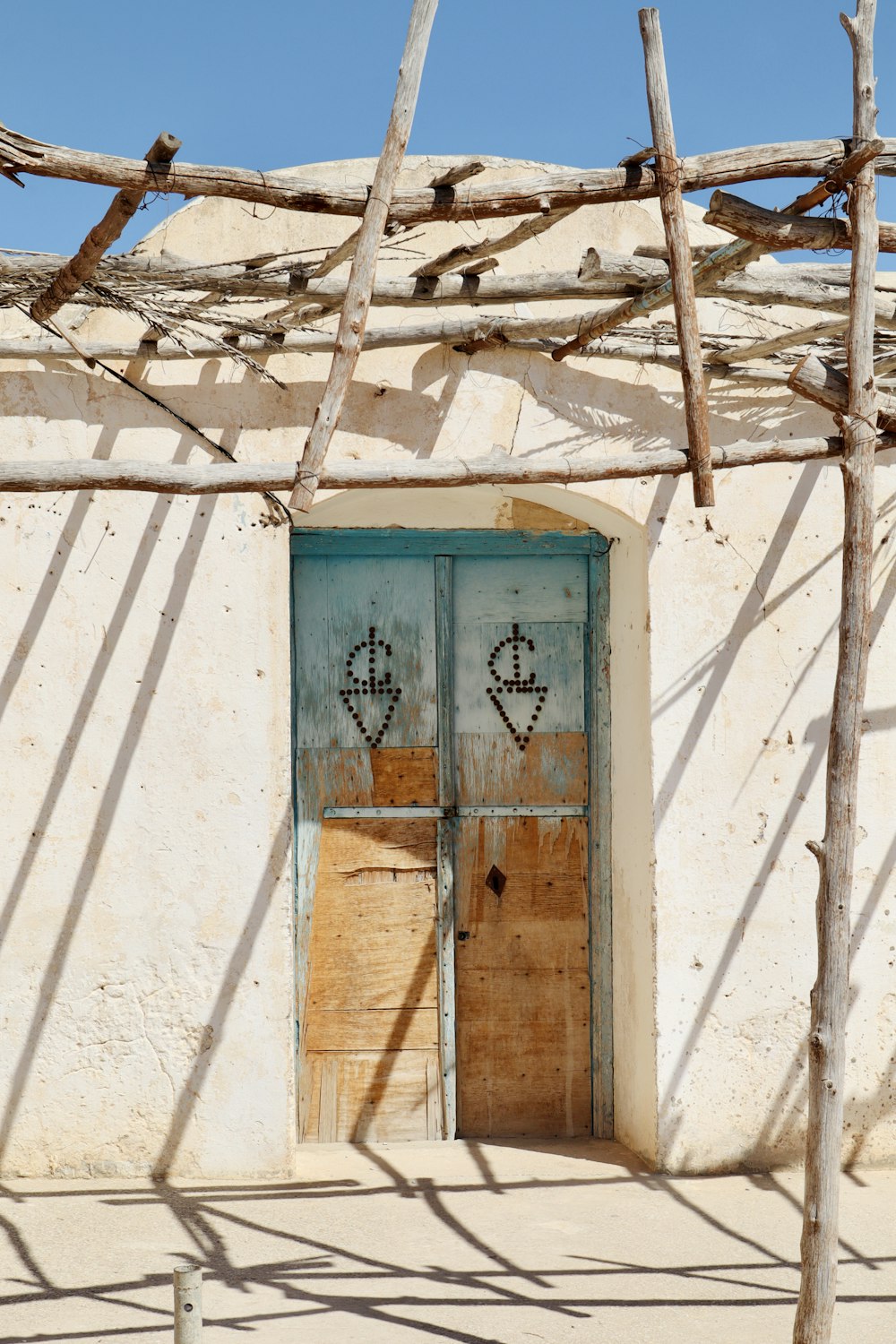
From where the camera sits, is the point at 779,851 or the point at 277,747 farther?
the point at 779,851

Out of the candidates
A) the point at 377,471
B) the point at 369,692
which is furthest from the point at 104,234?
the point at 369,692

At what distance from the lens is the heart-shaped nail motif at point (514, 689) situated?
5.67m

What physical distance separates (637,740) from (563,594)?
812 millimetres

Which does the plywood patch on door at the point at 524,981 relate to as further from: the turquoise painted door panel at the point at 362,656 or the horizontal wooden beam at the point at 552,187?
the horizontal wooden beam at the point at 552,187

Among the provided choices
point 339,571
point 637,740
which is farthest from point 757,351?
point 339,571

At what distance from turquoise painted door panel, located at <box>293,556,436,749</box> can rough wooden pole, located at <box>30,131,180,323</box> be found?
1.92 meters

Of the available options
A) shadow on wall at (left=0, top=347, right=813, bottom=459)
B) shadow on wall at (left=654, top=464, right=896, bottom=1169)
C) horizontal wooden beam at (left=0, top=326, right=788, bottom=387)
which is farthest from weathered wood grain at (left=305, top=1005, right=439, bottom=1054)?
horizontal wooden beam at (left=0, top=326, right=788, bottom=387)

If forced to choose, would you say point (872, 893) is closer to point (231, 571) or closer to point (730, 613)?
point (730, 613)

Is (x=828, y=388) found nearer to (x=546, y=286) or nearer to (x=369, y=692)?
Result: (x=546, y=286)

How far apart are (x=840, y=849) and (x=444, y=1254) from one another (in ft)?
6.42

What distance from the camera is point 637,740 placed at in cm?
526

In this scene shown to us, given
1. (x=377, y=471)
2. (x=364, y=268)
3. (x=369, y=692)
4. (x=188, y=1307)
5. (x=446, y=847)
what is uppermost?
(x=364, y=268)

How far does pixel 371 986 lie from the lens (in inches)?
217

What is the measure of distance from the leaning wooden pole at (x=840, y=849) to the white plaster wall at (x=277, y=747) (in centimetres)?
169
